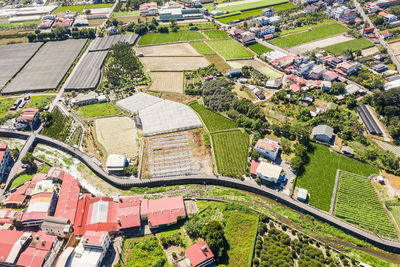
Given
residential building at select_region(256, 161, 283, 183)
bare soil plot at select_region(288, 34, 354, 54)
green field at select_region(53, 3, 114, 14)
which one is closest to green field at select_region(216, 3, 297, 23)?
bare soil plot at select_region(288, 34, 354, 54)

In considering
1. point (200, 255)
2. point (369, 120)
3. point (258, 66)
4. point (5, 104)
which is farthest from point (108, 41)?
point (369, 120)

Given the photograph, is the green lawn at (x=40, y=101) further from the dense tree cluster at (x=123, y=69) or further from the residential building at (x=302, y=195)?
the residential building at (x=302, y=195)

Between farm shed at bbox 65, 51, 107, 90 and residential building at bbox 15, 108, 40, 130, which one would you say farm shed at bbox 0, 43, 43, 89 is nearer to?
farm shed at bbox 65, 51, 107, 90

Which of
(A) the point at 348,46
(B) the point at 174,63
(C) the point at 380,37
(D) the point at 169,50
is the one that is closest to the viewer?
(B) the point at 174,63

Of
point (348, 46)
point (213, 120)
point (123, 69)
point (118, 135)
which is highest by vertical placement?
point (348, 46)

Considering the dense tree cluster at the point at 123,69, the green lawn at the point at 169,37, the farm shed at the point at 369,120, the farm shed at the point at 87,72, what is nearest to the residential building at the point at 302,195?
the farm shed at the point at 369,120

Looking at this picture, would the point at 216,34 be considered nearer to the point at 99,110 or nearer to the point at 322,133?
the point at 99,110

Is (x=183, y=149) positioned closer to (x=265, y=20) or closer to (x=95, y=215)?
(x=95, y=215)
